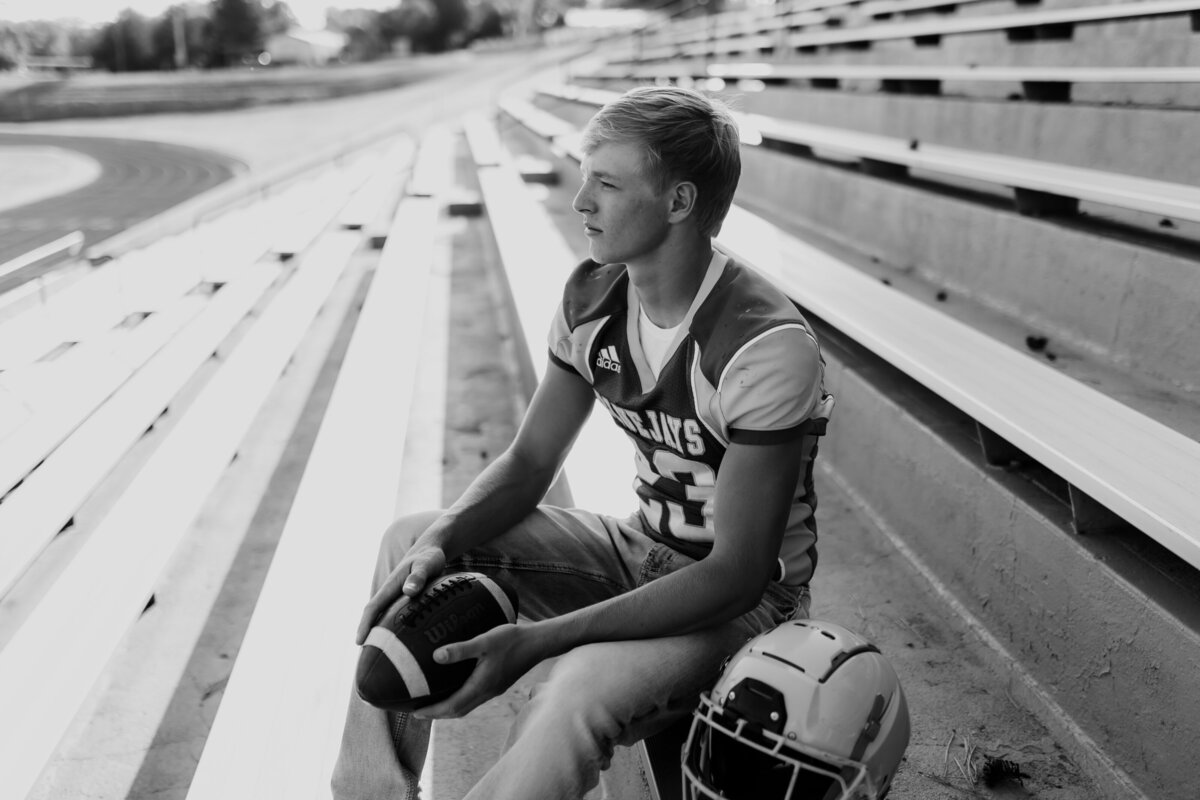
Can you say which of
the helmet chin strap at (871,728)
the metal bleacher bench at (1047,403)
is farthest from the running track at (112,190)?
the helmet chin strap at (871,728)

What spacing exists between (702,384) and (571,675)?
436 mm

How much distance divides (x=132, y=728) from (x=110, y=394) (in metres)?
1.52

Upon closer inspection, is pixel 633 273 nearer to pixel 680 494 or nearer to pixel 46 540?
pixel 680 494

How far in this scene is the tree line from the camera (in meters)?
29.5

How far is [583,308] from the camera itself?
1.60 metres

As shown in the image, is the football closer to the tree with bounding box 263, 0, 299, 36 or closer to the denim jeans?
the denim jeans

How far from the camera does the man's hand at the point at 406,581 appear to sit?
1379 mm

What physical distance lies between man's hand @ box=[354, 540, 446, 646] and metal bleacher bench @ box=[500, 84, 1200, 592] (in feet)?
3.32

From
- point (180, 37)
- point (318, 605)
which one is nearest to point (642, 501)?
point (318, 605)

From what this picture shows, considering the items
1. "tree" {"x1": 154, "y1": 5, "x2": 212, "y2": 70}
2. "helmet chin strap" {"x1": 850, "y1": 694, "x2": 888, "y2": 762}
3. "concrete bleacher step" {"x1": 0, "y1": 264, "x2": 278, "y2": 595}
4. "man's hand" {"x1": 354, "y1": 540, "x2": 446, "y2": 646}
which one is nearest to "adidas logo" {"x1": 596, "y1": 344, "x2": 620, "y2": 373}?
"man's hand" {"x1": 354, "y1": 540, "x2": 446, "y2": 646}

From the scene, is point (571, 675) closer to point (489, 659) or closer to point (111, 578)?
point (489, 659)

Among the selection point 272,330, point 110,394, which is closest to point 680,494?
point 110,394

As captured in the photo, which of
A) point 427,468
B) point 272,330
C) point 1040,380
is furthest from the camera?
point 272,330

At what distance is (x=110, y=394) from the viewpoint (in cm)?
313
